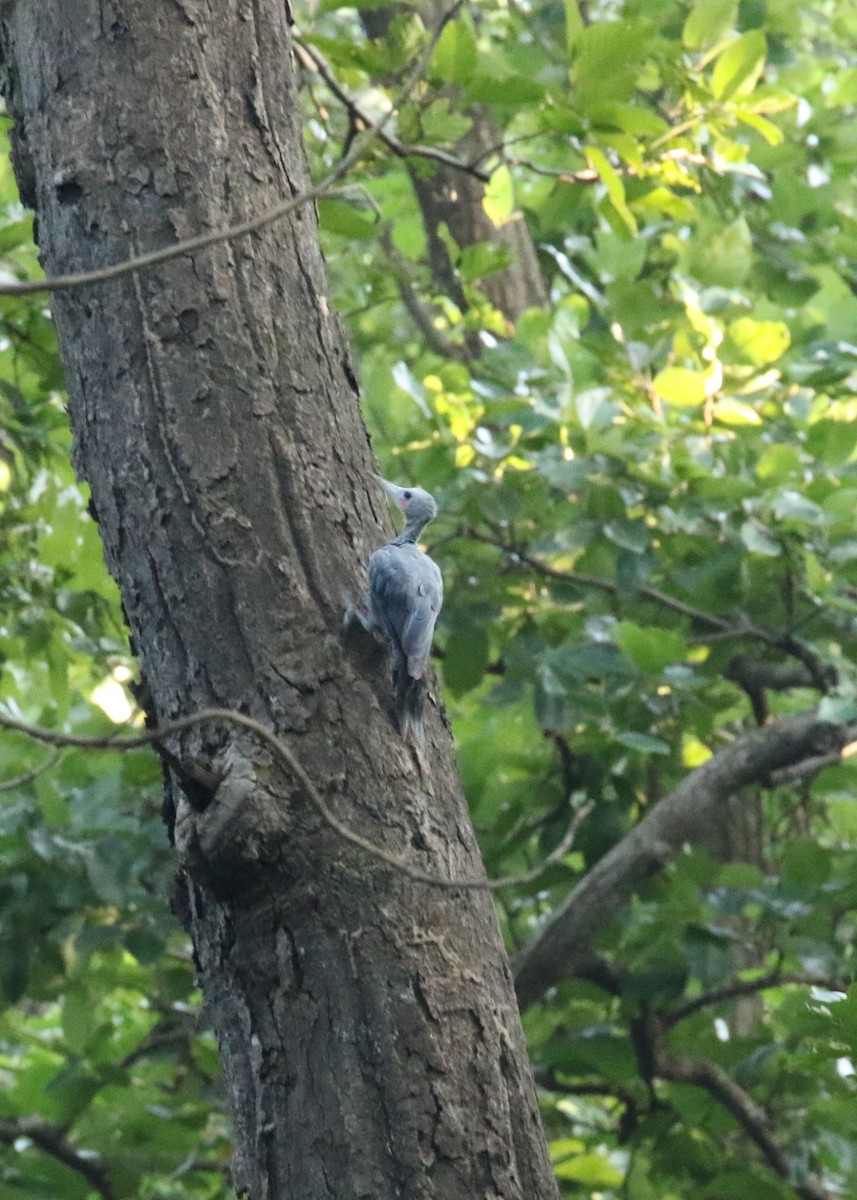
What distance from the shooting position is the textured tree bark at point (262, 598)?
171cm

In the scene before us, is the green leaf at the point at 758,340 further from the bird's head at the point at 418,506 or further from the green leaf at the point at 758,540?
the bird's head at the point at 418,506

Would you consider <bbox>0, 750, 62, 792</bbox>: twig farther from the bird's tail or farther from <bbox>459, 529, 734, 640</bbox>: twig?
<bbox>459, 529, 734, 640</bbox>: twig

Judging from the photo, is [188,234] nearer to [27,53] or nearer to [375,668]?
[27,53]

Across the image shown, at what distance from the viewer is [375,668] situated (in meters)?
1.92

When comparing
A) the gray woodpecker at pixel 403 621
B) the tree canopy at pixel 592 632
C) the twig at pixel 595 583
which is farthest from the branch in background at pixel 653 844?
the gray woodpecker at pixel 403 621

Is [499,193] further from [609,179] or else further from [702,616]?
[702,616]

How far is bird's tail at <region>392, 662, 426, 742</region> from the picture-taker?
1.92 meters

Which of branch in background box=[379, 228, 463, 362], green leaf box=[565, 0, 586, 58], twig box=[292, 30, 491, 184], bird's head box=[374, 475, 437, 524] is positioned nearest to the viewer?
bird's head box=[374, 475, 437, 524]

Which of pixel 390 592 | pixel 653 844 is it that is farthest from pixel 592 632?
pixel 390 592

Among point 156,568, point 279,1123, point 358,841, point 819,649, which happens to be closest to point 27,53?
point 156,568

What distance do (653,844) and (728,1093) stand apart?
29.5 inches

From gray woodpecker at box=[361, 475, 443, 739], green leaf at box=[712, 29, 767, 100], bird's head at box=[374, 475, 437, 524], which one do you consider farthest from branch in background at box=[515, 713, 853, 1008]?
gray woodpecker at box=[361, 475, 443, 739]

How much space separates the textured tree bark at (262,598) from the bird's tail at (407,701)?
0.10ft

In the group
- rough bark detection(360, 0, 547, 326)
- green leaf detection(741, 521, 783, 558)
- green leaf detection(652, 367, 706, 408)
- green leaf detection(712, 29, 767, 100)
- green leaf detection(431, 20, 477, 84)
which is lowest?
green leaf detection(741, 521, 783, 558)
